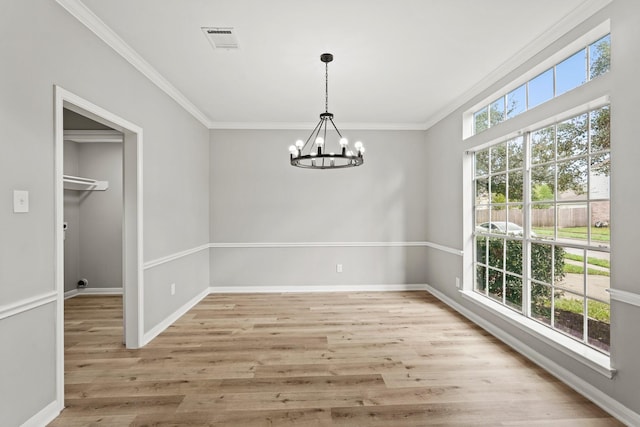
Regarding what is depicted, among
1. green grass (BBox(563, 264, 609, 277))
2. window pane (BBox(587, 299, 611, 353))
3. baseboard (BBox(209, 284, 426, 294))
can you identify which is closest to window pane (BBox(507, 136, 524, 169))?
green grass (BBox(563, 264, 609, 277))

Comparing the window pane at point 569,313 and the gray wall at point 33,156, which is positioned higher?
the gray wall at point 33,156

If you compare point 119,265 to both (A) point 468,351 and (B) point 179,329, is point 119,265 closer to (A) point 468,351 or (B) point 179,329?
(B) point 179,329

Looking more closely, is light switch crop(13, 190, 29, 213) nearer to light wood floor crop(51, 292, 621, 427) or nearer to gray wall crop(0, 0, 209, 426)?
gray wall crop(0, 0, 209, 426)

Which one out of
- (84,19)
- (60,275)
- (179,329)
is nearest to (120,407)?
(60,275)

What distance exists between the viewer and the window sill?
2.24 m

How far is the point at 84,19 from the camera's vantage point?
2.39 m

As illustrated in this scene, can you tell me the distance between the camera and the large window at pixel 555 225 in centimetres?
241

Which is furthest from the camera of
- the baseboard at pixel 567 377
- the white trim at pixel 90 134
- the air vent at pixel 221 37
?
the white trim at pixel 90 134

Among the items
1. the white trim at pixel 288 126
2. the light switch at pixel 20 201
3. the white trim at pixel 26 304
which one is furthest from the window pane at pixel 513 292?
the light switch at pixel 20 201

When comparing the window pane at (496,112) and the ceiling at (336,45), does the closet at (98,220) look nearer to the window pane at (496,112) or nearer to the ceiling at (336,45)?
the ceiling at (336,45)

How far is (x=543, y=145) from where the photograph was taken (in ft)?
9.67

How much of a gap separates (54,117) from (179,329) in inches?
101

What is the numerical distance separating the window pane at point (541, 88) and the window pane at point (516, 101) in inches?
3.6

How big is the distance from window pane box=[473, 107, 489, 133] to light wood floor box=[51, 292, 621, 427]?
239 centimetres
